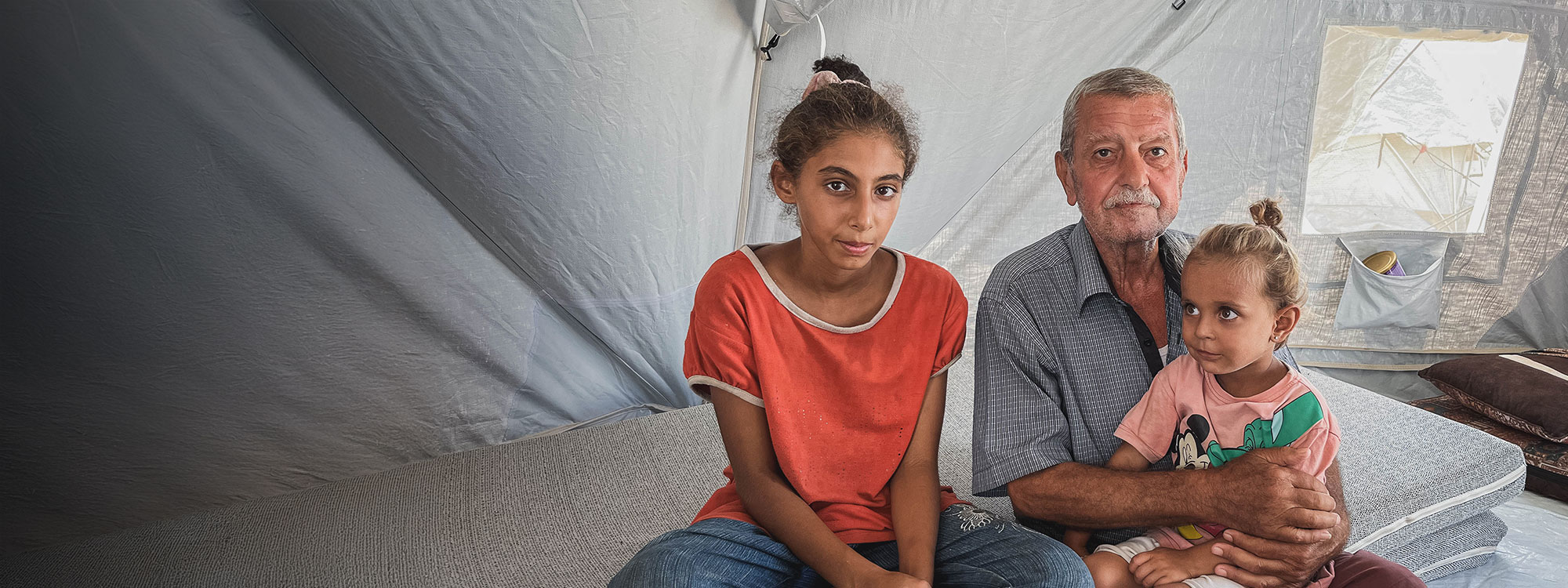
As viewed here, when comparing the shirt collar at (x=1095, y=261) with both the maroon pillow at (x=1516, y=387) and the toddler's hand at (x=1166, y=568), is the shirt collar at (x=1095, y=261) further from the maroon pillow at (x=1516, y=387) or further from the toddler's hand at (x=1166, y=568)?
the maroon pillow at (x=1516, y=387)

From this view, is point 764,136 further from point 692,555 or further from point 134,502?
point 134,502

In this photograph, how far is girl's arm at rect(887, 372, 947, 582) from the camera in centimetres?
130

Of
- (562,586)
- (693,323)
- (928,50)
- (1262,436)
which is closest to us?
(1262,436)

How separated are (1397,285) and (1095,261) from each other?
2.03 metres

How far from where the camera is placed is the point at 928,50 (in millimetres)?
2510

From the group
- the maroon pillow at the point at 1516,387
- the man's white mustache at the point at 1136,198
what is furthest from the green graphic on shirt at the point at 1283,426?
the maroon pillow at the point at 1516,387

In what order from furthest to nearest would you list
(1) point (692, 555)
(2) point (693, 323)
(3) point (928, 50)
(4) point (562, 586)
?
(3) point (928, 50)
(4) point (562, 586)
(2) point (693, 323)
(1) point (692, 555)

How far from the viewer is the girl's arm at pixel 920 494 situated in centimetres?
130

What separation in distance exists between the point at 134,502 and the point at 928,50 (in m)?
2.29

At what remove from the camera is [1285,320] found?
1.35m

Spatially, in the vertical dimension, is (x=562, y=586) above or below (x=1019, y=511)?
below

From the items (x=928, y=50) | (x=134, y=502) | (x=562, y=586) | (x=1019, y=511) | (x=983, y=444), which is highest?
(x=928, y=50)

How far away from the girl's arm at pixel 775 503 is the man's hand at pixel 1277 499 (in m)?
0.53

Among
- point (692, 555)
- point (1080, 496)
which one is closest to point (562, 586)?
point (692, 555)
